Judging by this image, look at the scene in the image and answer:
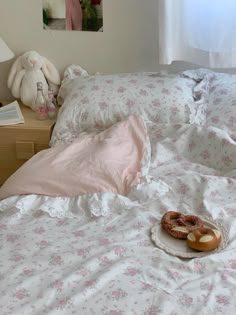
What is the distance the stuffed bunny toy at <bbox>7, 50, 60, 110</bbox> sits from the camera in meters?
2.50

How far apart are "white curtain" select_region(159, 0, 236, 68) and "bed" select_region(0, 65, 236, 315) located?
4.4 inches

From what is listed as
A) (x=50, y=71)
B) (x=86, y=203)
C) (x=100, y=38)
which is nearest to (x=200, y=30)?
(x=100, y=38)

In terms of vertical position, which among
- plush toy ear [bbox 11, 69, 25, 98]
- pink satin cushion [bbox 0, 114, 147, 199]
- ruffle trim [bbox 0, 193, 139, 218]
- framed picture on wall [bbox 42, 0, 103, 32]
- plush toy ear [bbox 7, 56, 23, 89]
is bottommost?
ruffle trim [bbox 0, 193, 139, 218]

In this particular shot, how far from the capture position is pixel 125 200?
1.67 meters

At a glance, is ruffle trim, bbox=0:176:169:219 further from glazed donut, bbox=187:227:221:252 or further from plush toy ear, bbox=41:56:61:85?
plush toy ear, bbox=41:56:61:85

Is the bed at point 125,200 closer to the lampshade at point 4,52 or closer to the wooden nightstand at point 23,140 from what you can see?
the wooden nightstand at point 23,140

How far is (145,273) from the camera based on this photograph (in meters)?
1.30

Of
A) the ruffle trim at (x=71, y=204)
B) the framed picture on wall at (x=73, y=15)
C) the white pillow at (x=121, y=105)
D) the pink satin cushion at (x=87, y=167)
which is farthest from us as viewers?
the framed picture on wall at (x=73, y=15)

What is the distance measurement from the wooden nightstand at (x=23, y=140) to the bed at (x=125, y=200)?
0.16 metres

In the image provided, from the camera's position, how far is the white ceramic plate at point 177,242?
1.40 metres

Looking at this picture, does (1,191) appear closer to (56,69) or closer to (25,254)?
(25,254)

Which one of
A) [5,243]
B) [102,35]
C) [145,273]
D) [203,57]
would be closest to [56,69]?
→ [102,35]

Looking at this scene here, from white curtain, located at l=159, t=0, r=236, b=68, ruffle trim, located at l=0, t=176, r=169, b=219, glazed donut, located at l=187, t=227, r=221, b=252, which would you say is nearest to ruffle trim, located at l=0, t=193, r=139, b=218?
ruffle trim, located at l=0, t=176, r=169, b=219

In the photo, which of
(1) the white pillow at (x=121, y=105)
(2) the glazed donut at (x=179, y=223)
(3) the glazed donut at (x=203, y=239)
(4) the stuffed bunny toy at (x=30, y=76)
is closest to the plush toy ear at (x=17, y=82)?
(4) the stuffed bunny toy at (x=30, y=76)
